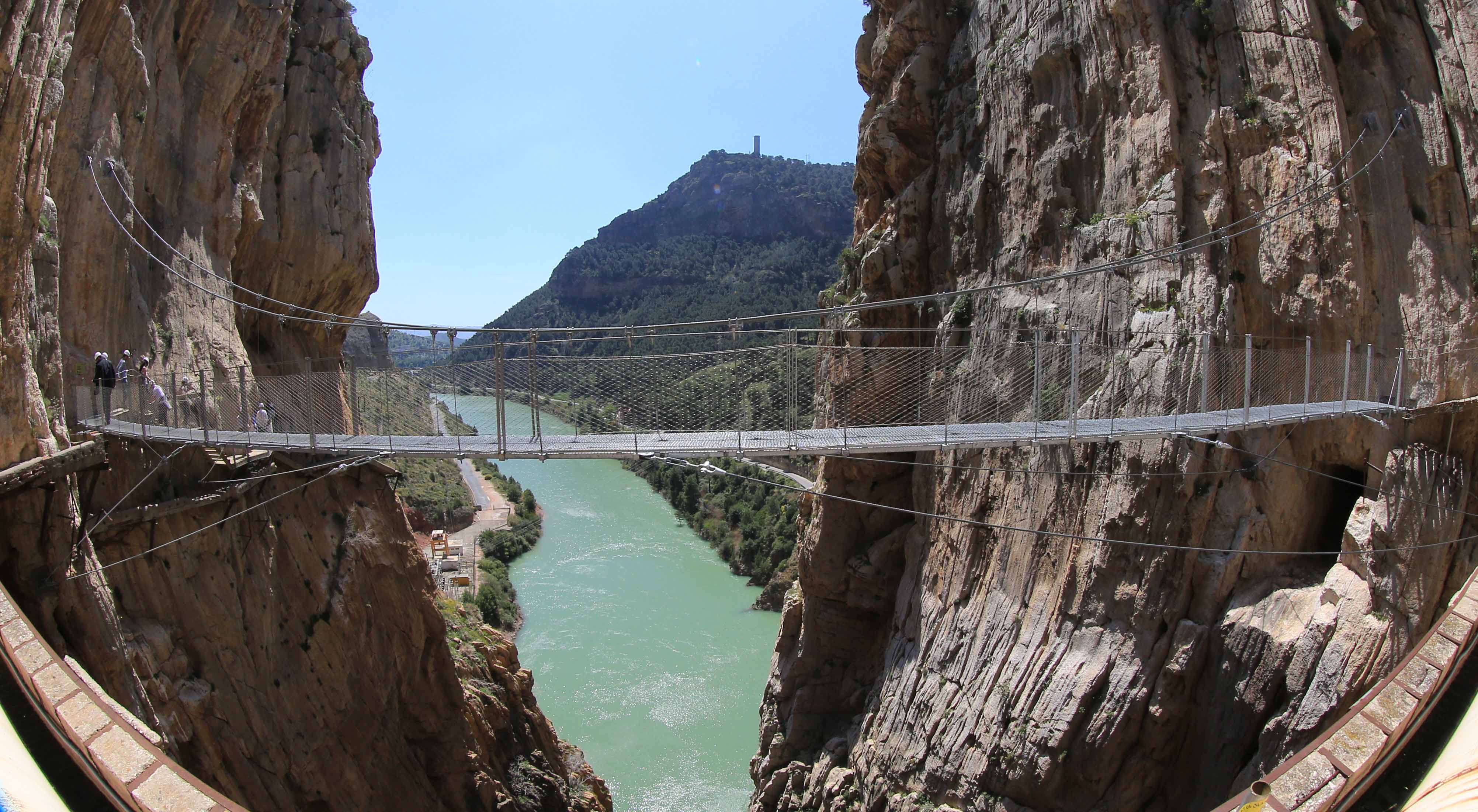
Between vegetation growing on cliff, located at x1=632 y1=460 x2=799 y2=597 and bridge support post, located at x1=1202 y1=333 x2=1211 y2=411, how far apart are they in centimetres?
1539

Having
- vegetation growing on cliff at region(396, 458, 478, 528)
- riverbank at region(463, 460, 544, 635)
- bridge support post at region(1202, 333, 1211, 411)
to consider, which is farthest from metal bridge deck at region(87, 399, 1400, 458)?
vegetation growing on cliff at region(396, 458, 478, 528)

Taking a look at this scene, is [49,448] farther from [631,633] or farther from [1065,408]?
[631,633]

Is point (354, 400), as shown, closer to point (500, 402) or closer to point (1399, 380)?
point (500, 402)

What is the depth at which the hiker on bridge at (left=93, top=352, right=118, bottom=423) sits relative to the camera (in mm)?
A: 5719

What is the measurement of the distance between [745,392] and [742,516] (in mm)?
21533

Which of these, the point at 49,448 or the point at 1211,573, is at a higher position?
the point at 49,448

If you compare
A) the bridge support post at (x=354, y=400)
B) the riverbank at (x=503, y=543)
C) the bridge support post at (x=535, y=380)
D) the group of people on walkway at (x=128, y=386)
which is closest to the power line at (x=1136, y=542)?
the bridge support post at (x=535, y=380)

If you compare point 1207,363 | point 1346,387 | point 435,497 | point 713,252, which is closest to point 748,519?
point 435,497

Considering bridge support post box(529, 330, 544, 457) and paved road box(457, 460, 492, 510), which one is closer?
bridge support post box(529, 330, 544, 457)

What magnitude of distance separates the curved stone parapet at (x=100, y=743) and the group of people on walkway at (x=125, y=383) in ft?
9.69

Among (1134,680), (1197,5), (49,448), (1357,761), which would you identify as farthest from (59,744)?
(1197,5)

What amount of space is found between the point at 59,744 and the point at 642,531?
96.1ft

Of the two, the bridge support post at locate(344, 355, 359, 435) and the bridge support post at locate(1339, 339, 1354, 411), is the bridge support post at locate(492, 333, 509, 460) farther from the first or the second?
the bridge support post at locate(1339, 339, 1354, 411)

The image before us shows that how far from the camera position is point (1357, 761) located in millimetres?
2580
